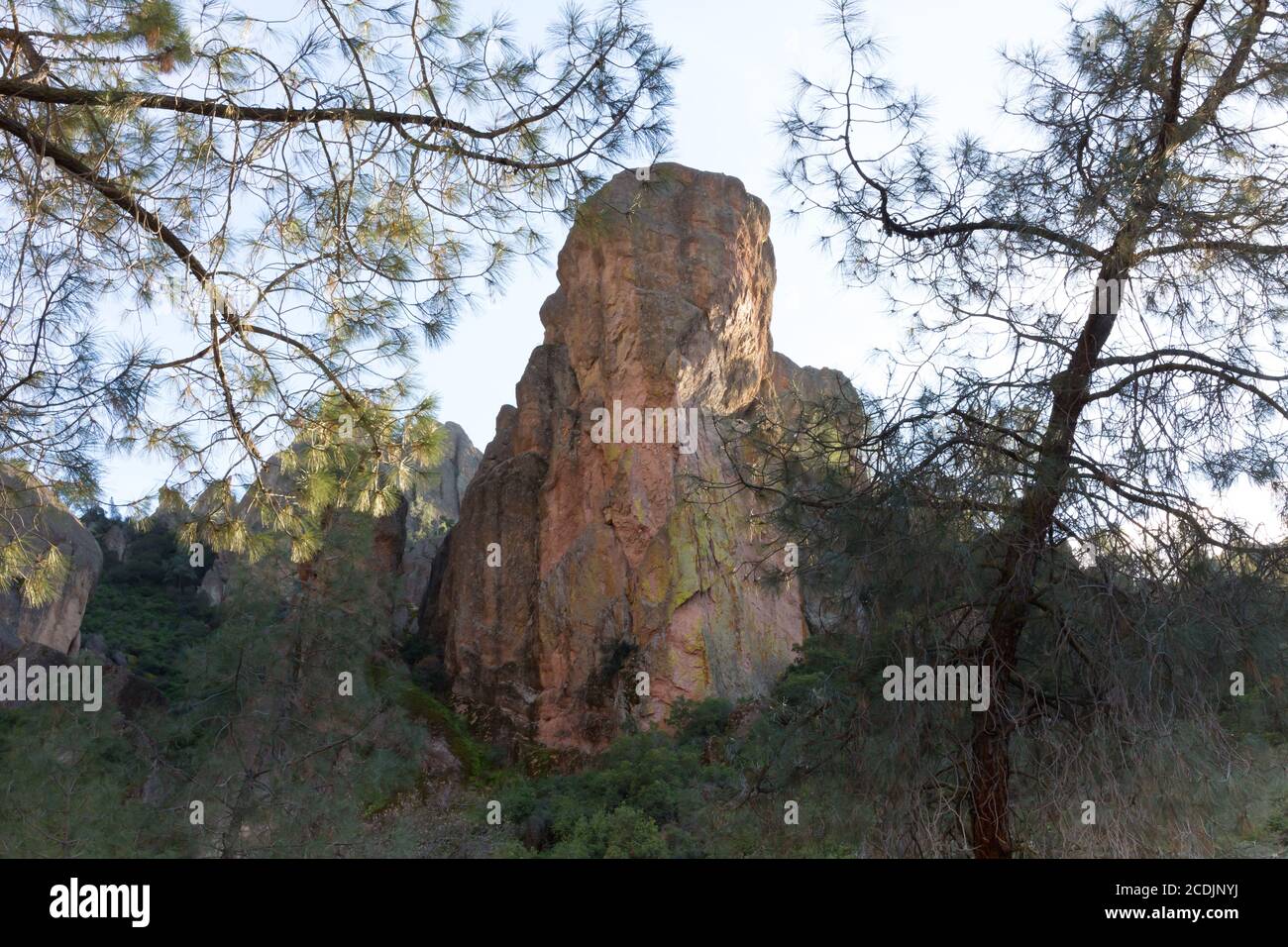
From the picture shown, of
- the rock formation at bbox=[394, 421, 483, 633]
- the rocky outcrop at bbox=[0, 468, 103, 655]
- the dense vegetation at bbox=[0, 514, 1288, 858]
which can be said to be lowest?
the dense vegetation at bbox=[0, 514, 1288, 858]

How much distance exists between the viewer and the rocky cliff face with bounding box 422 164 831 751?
21.8m

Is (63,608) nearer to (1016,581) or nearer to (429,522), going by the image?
(429,522)

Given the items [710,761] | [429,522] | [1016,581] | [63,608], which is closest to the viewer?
[1016,581]

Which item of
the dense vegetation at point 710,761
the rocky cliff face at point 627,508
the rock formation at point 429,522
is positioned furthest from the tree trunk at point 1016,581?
the rock formation at point 429,522

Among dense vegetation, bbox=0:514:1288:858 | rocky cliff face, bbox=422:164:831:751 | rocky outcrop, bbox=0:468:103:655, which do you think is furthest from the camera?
rocky outcrop, bbox=0:468:103:655

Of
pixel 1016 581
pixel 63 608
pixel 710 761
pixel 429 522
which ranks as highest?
pixel 429 522

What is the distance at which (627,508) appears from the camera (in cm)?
2250

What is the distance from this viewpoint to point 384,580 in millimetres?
21172

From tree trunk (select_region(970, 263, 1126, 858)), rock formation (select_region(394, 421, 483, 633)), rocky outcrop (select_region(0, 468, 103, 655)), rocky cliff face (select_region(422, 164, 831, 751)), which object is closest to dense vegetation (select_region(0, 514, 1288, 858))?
tree trunk (select_region(970, 263, 1126, 858))

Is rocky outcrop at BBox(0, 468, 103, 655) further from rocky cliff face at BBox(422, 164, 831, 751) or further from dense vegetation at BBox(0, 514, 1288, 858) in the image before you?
rocky cliff face at BBox(422, 164, 831, 751)

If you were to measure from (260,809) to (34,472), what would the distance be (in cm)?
633

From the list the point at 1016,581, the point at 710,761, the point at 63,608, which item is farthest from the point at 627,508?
the point at 1016,581

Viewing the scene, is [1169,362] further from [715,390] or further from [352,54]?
[715,390]
